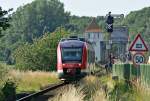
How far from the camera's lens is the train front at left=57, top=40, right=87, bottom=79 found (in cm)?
3969

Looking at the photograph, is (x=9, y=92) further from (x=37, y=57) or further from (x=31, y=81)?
(x=37, y=57)

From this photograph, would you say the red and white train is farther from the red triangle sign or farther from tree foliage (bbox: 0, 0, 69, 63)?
tree foliage (bbox: 0, 0, 69, 63)

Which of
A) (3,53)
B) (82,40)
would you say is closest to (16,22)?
(3,53)

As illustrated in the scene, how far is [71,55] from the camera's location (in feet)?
132

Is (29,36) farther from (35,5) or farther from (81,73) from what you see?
(81,73)

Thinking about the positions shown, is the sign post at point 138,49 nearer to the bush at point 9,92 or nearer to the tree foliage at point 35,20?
the bush at point 9,92

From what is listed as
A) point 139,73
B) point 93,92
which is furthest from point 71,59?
point 93,92

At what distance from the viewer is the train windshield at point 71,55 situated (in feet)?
131

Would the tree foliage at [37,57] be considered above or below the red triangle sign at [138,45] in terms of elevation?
below

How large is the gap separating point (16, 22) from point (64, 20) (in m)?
15.4

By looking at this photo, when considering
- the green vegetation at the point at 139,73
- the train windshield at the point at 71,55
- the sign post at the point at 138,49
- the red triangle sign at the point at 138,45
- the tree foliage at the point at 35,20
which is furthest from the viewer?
the tree foliage at the point at 35,20

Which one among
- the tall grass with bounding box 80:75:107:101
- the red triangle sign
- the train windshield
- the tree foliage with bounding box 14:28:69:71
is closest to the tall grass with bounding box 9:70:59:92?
the train windshield

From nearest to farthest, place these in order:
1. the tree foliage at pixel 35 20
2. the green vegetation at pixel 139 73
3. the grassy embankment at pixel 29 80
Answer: the green vegetation at pixel 139 73, the grassy embankment at pixel 29 80, the tree foliage at pixel 35 20

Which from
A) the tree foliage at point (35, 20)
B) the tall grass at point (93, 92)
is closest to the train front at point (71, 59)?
the tall grass at point (93, 92)
